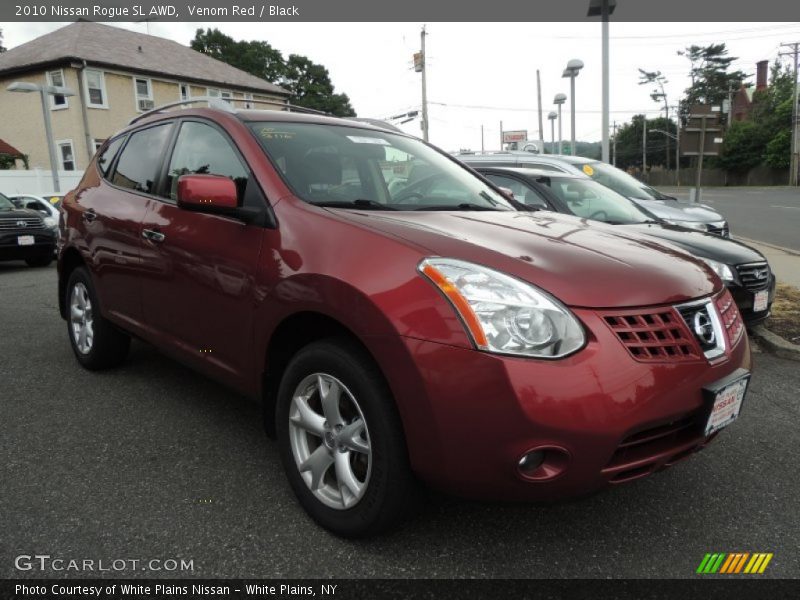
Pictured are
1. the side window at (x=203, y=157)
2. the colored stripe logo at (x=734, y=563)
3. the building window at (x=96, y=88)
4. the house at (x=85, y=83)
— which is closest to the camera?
the colored stripe logo at (x=734, y=563)

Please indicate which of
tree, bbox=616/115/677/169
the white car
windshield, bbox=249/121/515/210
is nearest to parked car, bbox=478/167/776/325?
windshield, bbox=249/121/515/210

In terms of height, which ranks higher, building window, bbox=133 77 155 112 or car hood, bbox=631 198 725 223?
building window, bbox=133 77 155 112

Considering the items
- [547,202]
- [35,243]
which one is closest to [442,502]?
[547,202]

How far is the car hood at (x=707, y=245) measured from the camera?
199 inches

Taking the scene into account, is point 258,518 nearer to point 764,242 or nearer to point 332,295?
point 332,295

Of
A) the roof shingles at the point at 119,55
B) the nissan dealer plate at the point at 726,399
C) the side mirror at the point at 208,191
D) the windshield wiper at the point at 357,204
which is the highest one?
the roof shingles at the point at 119,55

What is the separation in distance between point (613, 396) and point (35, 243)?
11386mm

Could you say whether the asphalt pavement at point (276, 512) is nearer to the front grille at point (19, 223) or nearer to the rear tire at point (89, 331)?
the rear tire at point (89, 331)

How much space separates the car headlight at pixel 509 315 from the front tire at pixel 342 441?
395 millimetres

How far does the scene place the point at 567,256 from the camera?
2.21 metres

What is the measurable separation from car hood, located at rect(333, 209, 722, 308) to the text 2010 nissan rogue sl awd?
0.04 ft

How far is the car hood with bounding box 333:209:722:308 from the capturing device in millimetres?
2010

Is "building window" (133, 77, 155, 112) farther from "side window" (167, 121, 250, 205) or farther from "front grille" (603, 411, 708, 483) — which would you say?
"front grille" (603, 411, 708, 483)
